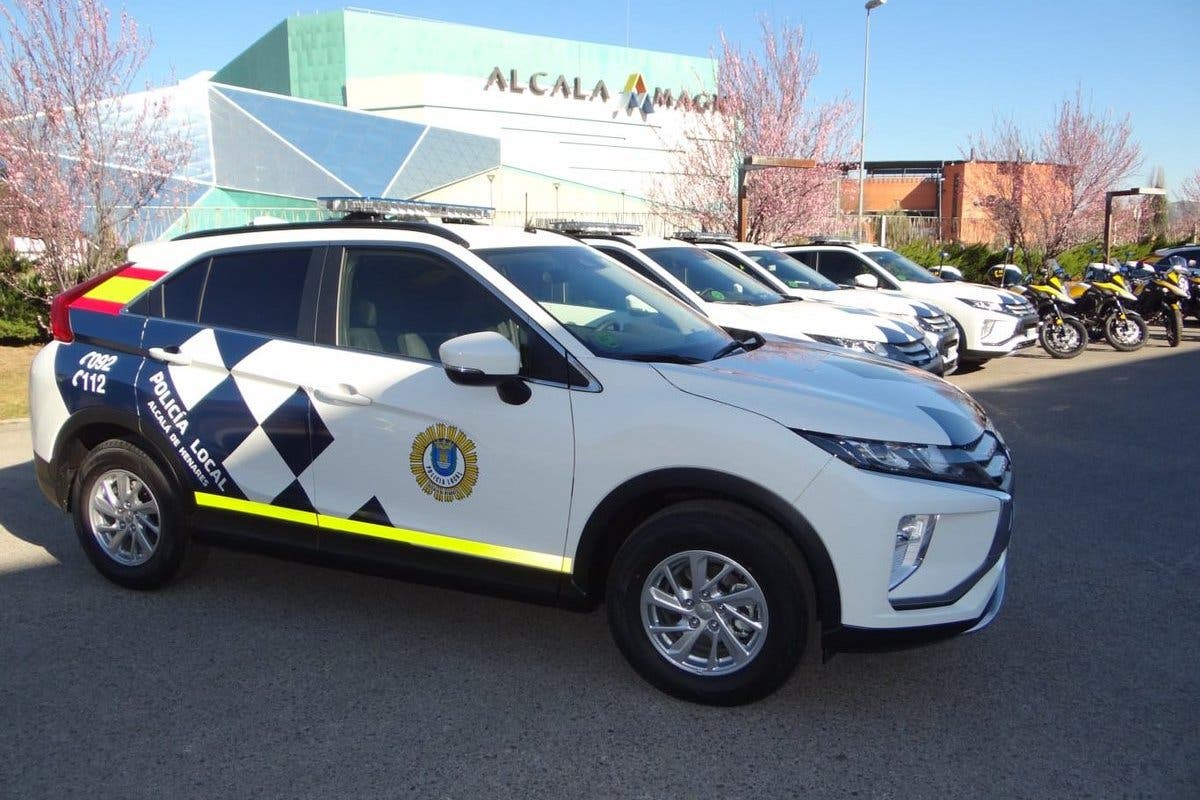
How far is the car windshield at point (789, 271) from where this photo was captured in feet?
38.2

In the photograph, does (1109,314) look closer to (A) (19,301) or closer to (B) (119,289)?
(B) (119,289)

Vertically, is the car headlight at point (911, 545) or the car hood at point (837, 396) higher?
the car hood at point (837, 396)

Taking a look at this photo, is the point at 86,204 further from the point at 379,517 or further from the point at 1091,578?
the point at 1091,578

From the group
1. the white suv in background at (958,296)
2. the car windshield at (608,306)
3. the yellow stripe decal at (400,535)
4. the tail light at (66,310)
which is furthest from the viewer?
the white suv in background at (958,296)

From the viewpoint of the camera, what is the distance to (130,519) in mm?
4637

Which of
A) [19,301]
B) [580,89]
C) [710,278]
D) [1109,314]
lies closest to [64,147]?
[19,301]

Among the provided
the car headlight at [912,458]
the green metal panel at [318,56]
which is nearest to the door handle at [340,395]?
the car headlight at [912,458]

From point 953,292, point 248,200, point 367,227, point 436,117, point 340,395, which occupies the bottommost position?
point 340,395

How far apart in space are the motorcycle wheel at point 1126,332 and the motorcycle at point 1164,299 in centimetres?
49

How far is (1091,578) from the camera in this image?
16.1 ft

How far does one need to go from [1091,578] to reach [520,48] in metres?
49.0

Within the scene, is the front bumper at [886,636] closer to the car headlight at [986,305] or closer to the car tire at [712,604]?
the car tire at [712,604]

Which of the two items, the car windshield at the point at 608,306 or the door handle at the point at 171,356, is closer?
the car windshield at the point at 608,306

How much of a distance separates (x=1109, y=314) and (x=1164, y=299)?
5.56 ft
